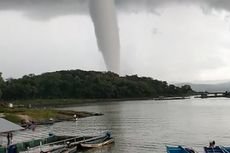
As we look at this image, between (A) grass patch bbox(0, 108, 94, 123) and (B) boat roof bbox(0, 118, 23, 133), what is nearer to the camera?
(B) boat roof bbox(0, 118, 23, 133)

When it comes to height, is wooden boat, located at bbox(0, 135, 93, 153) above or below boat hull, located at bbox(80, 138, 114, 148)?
above

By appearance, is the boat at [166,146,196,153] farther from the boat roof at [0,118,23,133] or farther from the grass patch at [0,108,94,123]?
the grass patch at [0,108,94,123]

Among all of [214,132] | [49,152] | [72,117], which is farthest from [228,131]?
[72,117]

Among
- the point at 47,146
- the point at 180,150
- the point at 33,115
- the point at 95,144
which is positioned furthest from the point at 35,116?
the point at 180,150

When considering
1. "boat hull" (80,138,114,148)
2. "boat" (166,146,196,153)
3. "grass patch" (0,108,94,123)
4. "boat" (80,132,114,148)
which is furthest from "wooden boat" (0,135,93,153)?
"grass patch" (0,108,94,123)

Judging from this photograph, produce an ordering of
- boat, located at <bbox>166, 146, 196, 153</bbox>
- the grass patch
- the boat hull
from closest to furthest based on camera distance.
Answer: boat, located at <bbox>166, 146, 196, 153</bbox> < the boat hull < the grass patch

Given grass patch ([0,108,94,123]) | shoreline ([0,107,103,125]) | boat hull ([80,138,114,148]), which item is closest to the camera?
boat hull ([80,138,114,148])

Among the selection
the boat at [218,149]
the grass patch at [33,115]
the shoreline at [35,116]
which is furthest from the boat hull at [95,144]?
the grass patch at [33,115]

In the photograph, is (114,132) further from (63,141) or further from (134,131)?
(63,141)

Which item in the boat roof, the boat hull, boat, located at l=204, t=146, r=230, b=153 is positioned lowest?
the boat hull

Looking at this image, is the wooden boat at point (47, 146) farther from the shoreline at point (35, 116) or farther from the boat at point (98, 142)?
the shoreline at point (35, 116)

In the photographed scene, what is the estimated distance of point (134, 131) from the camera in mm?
91688

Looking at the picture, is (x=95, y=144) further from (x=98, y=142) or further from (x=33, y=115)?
(x=33, y=115)

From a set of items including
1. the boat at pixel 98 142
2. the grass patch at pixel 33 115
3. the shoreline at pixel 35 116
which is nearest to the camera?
the boat at pixel 98 142
